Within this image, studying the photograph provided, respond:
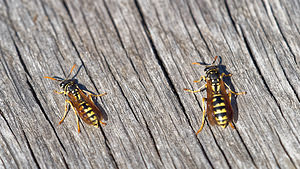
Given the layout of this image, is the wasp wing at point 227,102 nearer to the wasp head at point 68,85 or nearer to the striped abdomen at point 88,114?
the striped abdomen at point 88,114

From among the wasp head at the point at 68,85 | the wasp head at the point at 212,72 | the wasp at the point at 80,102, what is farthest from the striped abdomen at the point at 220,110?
the wasp head at the point at 68,85

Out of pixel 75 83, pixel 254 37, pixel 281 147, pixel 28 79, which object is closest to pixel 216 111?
pixel 281 147

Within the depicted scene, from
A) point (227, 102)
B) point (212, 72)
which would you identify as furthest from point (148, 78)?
point (227, 102)

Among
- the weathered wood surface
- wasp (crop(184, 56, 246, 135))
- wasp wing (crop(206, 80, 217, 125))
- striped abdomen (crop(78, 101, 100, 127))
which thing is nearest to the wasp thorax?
the weathered wood surface

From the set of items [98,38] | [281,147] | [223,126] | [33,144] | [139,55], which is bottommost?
[281,147]

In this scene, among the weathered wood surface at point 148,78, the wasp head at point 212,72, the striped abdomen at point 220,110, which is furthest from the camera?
the wasp head at point 212,72

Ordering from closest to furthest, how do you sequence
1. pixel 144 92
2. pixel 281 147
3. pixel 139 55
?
pixel 281 147
pixel 144 92
pixel 139 55

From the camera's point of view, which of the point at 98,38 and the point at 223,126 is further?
the point at 98,38

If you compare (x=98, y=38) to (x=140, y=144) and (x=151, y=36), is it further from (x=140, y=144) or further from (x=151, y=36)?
(x=140, y=144)
